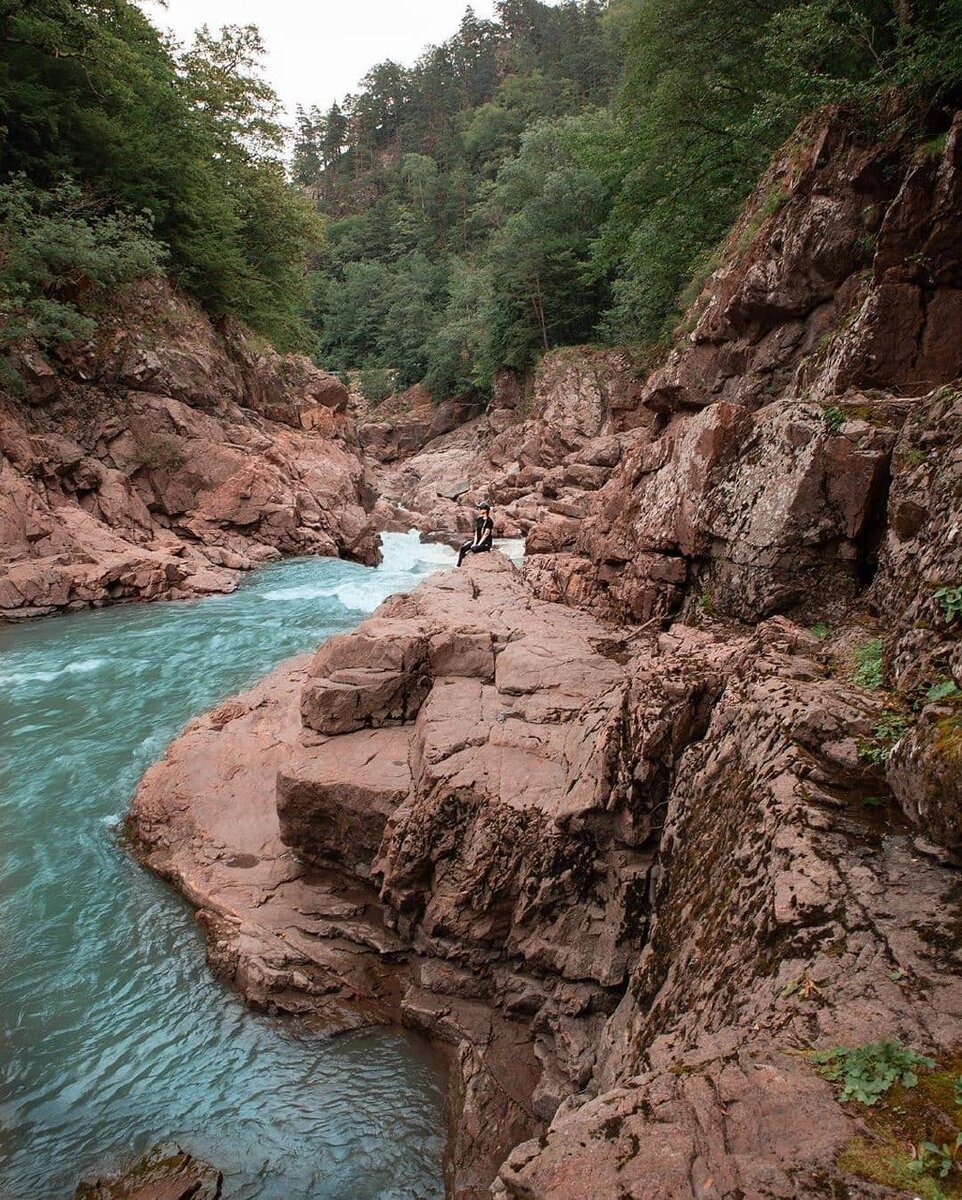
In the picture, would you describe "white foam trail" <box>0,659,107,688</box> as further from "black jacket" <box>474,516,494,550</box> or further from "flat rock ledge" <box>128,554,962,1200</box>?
"black jacket" <box>474,516,494,550</box>

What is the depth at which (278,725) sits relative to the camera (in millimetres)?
8727

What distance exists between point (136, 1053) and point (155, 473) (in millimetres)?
17588

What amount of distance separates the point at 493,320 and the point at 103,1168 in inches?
1430

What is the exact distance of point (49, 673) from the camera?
12.0 m

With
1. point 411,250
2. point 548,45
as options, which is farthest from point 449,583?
point 548,45

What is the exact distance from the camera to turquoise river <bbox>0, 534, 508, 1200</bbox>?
4.34 meters

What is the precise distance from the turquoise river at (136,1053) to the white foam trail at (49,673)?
110 inches

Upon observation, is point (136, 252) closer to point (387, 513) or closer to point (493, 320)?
point (387, 513)

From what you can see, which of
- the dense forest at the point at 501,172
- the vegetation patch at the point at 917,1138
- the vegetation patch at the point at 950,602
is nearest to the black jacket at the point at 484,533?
the dense forest at the point at 501,172

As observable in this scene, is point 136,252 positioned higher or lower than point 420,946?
higher

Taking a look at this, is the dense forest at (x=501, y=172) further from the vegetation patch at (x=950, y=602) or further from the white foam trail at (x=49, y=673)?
the white foam trail at (x=49, y=673)

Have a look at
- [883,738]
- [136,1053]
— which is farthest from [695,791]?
[136,1053]

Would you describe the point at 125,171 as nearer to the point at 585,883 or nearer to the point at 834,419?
the point at 834,419

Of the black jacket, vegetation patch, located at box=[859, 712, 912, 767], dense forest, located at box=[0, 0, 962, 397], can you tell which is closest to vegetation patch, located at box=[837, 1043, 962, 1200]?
vegetation patch, located at box=[859, 712, 912, 767]
